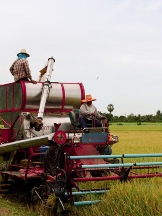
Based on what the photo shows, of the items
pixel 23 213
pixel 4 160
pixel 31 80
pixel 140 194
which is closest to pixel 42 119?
pixel 31 80

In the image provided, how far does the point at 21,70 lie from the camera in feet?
28.3

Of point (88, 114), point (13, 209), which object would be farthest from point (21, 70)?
point (13, 209)

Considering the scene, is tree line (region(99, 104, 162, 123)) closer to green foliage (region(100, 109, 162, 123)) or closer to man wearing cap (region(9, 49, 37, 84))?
green foliage (region(100, 109, 162, 123))

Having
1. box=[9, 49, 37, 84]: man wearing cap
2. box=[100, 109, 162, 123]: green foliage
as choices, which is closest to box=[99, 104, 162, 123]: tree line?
box=[100, 109, 162, 123]: green foliage

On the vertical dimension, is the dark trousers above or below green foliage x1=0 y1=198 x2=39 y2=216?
above

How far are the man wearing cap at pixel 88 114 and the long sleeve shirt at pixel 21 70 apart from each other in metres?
1.38

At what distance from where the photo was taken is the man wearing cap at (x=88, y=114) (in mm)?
7864

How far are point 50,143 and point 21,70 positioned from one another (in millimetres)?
2794

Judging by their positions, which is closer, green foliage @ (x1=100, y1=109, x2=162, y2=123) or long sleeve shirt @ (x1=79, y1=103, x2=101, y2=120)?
long sleeve shirt @ (x1=79, y1=103, x2=101, y2=120)

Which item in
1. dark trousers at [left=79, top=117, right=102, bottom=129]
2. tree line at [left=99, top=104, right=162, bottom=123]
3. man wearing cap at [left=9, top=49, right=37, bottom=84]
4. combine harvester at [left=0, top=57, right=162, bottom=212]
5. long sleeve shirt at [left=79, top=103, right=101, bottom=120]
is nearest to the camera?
combine harvester at [left=0, top=57, right=162, bottom=212]

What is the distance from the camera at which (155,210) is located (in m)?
4.55

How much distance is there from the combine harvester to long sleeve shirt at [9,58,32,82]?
8.0 inches

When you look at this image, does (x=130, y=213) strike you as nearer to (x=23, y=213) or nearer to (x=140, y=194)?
(x=140, y=194)

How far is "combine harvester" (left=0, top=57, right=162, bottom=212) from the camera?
20.2 ft
